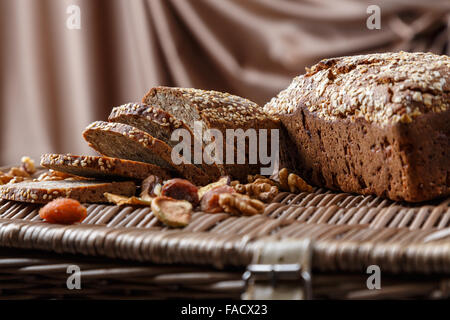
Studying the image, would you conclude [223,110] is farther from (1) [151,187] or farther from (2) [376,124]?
(2) [376,124]

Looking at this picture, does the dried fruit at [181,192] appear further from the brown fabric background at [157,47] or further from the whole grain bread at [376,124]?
the brown fabric background at [157,47]

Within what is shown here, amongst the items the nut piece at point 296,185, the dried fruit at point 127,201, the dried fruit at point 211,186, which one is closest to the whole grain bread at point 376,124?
the nut piece at point 296,185

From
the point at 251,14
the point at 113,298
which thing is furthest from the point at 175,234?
the point at 251,14

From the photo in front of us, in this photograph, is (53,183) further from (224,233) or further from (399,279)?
(399,279)

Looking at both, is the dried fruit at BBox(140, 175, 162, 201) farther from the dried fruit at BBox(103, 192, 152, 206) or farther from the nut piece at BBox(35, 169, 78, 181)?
the nut piece at BBox(35, 169, 78, 181)

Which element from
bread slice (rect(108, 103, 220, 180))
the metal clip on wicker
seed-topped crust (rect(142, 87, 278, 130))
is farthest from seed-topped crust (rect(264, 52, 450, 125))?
the metal clip on wicker
